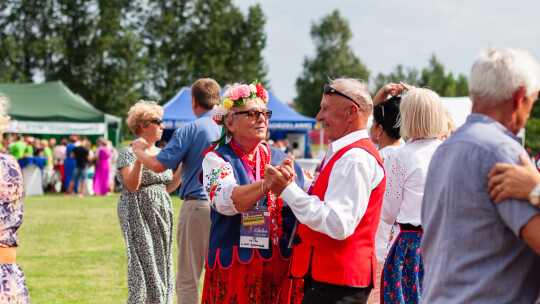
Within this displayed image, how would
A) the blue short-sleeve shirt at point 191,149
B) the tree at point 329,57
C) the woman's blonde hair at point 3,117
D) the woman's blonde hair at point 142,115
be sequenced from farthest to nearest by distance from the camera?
the tree at point 329,57 → the woman's blonde hair at point 142,115 → the blue short-sleeve shirt at point 191,149 → the woman's blonde hair at point 3,117

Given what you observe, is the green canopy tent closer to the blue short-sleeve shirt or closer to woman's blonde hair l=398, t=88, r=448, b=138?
the blue short-sleeve shirt

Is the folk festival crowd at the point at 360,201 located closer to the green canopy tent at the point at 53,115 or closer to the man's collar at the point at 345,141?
the man's collar at the point at 345,141

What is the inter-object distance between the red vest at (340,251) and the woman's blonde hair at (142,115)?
112 inches

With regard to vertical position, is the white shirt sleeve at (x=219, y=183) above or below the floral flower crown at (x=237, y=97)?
below

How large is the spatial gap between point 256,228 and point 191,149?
1899mm

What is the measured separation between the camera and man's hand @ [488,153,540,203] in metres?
1.74

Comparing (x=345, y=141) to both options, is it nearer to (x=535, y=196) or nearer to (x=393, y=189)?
(x=393, y=189)

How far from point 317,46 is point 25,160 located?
175ft

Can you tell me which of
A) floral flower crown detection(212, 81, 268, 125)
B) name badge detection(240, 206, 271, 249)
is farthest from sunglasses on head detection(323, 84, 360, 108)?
name badge detection(240, 206, 271, 249)

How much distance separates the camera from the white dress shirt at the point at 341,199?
2.62 metres

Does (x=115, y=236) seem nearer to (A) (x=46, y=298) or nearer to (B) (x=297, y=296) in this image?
(A) (x=46, y=298)

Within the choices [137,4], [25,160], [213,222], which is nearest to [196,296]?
[213,222]

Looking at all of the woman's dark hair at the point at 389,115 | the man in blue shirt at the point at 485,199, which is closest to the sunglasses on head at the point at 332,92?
the man in blue shirt at the point at 485,199

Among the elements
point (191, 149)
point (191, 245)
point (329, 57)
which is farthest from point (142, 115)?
point (329, 57)
